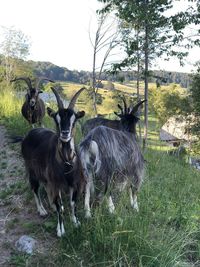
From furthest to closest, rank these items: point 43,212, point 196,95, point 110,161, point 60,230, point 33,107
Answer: point 196,95 → point 33,107 → point 43,212 → point 110,161 → point 60,230

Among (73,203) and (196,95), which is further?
(196,95)

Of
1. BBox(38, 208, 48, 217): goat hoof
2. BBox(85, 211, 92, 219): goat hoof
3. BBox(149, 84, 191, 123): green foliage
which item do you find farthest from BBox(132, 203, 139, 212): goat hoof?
BBox(149, 84, 191, 123): green foliage

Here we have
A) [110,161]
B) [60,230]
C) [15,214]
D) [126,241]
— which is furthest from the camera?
[15,214]

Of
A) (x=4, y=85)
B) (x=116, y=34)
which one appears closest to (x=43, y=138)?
(x=4, y=85)

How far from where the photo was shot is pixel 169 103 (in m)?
28.4

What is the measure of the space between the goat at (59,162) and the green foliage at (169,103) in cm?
1949

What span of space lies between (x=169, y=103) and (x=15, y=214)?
23.5 meters

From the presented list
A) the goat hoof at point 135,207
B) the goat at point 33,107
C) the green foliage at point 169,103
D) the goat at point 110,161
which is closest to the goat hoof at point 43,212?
the goat at point 110,161

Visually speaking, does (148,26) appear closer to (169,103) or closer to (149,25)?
(149,25)

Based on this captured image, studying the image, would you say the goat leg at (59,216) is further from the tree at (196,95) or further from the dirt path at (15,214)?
the tree at (196,95)

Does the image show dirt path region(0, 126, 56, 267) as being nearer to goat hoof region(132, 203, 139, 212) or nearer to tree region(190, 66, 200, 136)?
goat hoof region(132, 203, 139, 212)

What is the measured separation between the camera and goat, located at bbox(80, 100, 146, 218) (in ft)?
17.6

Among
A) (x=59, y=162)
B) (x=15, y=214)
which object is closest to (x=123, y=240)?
(x=59, y=162)

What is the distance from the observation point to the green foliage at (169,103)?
24859mm
